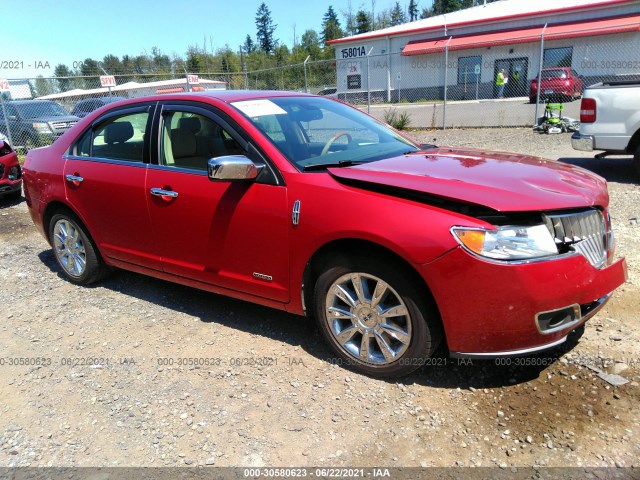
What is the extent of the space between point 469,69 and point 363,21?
44356mm

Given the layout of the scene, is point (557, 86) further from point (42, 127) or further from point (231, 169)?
point (231, 169)

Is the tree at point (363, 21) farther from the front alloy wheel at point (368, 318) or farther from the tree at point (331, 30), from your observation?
the front alloy wheel at point (368, 318)

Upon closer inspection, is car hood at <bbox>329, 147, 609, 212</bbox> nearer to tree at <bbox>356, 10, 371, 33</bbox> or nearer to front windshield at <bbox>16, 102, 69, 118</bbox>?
front windshield at <bbox>16, 102, 69, 118</bbox>

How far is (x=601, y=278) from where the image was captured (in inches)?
106

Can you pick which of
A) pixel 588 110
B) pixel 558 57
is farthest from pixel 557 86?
pixel 588 110

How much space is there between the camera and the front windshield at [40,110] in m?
14.5

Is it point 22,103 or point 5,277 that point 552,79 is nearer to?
point 22,103

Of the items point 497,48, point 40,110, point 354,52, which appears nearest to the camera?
point 40,110

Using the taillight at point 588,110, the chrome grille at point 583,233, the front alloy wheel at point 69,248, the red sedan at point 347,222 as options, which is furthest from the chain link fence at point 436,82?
the chrome grille at point 583,233

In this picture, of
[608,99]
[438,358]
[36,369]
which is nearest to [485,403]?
[438,358]

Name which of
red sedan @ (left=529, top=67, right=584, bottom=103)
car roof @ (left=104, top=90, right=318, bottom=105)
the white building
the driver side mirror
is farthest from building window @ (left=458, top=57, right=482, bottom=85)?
the driver side mirror

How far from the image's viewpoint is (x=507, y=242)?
249 centimetres

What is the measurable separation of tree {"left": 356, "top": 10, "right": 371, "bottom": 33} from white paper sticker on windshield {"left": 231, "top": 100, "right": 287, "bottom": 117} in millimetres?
73510

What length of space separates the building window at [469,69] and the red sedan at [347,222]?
2983 centimetres
